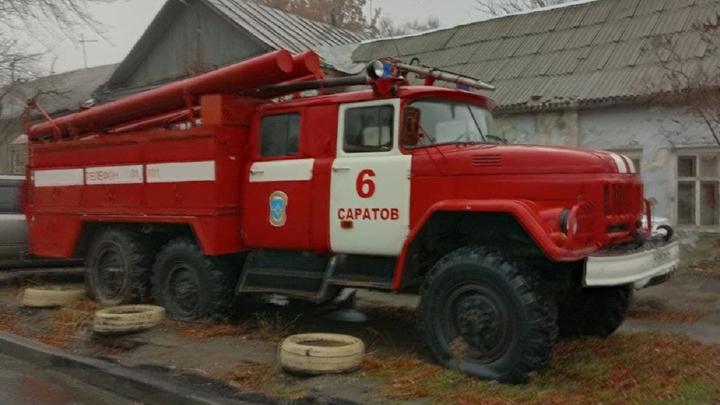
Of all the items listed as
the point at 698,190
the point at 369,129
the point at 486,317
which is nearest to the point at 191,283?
the point at 369,129

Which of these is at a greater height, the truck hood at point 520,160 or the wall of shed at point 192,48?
the wall of shed at point 192,48

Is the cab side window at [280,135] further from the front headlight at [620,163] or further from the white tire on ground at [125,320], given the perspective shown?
the front headlight at [620,163]

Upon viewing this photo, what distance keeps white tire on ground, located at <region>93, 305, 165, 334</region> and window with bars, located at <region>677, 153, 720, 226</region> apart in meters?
8.85

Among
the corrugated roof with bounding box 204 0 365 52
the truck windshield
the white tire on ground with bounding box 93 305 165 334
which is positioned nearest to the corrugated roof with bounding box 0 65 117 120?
the corrugated roof with bounding box 204 0 365 52

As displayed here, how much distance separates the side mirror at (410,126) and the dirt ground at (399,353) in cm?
188

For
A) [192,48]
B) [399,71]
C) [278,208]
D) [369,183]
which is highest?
[192,48]

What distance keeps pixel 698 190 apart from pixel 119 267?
906 cm

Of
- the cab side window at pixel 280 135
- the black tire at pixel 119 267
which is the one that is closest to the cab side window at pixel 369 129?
the cab side window at pixel 280 135

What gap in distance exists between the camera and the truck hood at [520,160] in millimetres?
5762

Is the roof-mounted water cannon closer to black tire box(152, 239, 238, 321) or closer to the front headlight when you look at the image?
the front headlight

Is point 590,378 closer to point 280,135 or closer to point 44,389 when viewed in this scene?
point 280,135

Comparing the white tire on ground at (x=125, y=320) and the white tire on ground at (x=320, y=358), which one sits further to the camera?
the white tire on ground at (x=125, y=320)

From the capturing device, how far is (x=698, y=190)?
1223 cm

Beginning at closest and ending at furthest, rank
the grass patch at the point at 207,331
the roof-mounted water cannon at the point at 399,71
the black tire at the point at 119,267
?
the roof-mounted water cannon at the point at 399,71 → the grass patch at the point at 207,331 → the black tire at the point at 119,267
